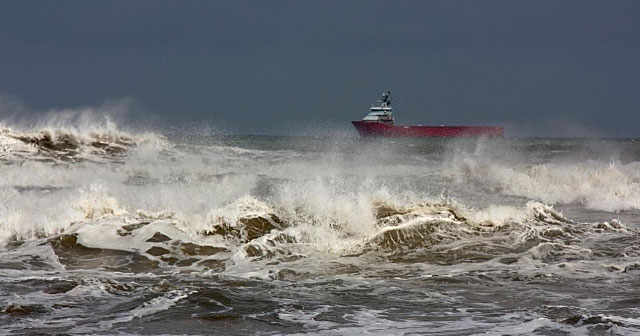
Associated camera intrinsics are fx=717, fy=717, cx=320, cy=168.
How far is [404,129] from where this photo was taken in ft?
294

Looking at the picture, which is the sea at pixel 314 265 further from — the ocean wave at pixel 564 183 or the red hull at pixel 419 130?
the red hull at pixel 419 130

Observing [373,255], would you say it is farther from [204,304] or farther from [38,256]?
[38,256]

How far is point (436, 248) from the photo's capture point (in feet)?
32.1

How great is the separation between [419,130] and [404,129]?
73.9 inches

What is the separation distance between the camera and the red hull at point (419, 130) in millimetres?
89875

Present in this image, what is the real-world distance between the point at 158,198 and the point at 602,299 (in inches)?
367

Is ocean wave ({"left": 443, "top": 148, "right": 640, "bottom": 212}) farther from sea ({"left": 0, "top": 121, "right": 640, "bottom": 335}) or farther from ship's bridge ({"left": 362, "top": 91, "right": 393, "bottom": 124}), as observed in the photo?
ship's bridge ({"left": 362, "top": 91, "right": 393, "bottom": 124})

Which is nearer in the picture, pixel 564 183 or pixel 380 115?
pixel 564 183

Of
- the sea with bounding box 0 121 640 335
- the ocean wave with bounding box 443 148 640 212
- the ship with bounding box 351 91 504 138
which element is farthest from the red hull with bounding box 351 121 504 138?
the sea with bounding box 0 121 640 335

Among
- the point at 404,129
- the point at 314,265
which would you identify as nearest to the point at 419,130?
the point at 404,129

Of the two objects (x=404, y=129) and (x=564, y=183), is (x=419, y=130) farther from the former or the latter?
(x=564, y=183)

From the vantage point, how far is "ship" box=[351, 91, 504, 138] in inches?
3541

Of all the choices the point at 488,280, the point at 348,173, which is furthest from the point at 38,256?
the point at 348,173

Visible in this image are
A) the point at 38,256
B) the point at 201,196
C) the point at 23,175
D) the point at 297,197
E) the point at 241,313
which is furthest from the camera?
the point at 23,175
